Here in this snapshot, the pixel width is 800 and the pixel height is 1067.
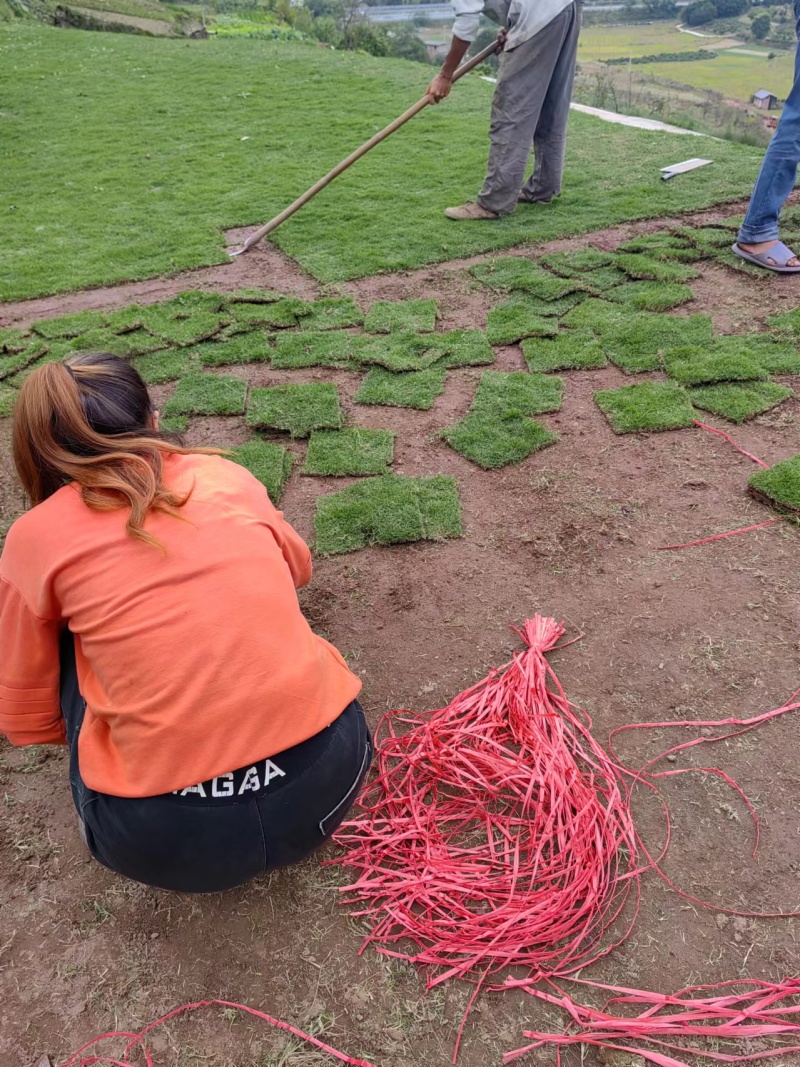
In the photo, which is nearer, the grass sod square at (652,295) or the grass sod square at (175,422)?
the grass sod square at (175,422)

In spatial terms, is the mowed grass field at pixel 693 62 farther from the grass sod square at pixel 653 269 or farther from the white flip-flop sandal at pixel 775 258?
the grass sod square at pixel 653 269

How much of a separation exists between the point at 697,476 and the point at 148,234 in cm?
520

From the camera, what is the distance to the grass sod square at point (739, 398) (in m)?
3.60

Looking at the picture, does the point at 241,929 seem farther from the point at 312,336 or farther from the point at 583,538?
the point at 312,336

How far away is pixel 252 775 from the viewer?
5.15ft

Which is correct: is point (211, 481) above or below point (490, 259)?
above

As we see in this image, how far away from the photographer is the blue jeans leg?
14.9 ft

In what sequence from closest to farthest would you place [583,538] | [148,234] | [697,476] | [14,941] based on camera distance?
[14,941]
[583,538]
[697,476]
[148,234]

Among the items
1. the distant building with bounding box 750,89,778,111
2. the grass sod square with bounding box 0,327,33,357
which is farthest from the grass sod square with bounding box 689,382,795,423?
the distant building with bounding box 750,89,778,111

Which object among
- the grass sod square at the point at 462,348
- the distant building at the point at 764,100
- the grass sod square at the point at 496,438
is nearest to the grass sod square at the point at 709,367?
the grass sod square at the point at 496,438

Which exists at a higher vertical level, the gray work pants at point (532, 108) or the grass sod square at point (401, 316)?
→ the gray work pants at point (532, 108)

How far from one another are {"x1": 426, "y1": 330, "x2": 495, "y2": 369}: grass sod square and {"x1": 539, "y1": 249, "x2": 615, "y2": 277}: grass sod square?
1075 millimetres

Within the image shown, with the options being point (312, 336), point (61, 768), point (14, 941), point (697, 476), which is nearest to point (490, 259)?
point (312, 336)

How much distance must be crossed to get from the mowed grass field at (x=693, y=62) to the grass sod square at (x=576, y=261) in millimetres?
5989
